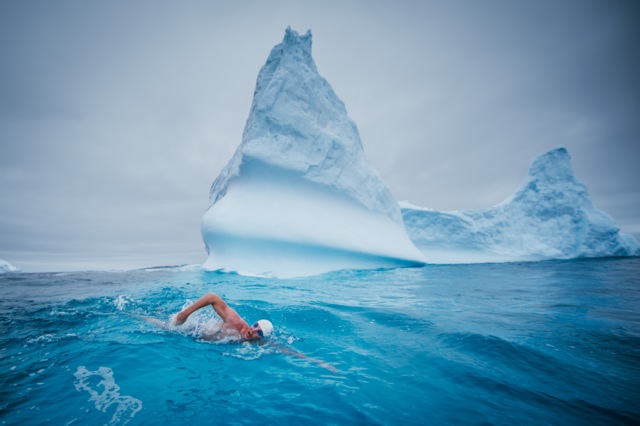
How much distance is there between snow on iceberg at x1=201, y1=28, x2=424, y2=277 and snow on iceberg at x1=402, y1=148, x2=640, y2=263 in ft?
28.2

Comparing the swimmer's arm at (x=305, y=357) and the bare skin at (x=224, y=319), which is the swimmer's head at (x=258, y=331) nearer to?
the bare skin at (x=224, y=319)

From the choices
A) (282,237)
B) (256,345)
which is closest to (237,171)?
(282,237)

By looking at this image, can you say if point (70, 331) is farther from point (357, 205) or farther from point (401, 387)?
point (357, 205)

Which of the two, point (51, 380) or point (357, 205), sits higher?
point (357, 205)

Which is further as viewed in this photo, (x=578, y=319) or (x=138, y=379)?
(x=578, y=319)

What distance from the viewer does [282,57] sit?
12000 mm

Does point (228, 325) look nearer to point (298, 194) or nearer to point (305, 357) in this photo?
point (305, 357)

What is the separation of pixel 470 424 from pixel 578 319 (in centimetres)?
368

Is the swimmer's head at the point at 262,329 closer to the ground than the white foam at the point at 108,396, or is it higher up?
higher up

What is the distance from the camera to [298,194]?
11266 millimetres

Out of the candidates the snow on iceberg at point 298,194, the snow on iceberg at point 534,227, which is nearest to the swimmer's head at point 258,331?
the snow on iceberg at point 298,194

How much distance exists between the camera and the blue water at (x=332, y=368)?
1850 millimetres

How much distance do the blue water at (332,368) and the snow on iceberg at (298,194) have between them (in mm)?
5703

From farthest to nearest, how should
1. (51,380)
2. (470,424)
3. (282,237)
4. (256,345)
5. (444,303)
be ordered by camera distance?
(282,237) < (444,303) < (256,345) < (51,380) < (470,424)
